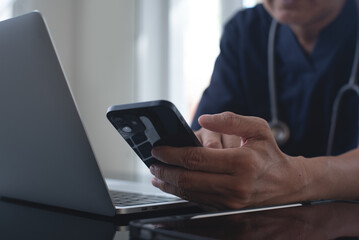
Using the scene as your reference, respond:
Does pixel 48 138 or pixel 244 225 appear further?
pixel 48 138

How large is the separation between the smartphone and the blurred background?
142 cm

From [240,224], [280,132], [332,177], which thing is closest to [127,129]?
[240,224]

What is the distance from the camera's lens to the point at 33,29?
375mm

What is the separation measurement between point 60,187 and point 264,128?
9.0 inches

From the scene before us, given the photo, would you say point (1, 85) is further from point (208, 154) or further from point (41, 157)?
point (208, 154)

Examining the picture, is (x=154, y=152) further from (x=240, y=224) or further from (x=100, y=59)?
(x=100, y=59)

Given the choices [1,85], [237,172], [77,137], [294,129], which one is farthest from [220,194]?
[294,129]

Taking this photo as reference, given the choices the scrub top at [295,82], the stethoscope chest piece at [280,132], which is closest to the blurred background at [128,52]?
the scrub top at [295,82]

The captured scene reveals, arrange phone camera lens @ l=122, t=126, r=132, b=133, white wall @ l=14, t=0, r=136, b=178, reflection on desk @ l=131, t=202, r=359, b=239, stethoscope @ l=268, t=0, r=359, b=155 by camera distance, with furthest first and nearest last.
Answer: white wall @ l=14, t=0, r=136, b=178
stethoscope @ l=268, t=0, r=359, b=155
phone camera lens @ l=122, t=126, r=132, b=133
reflection on desk @ l=131, t=202, r=359, b=239

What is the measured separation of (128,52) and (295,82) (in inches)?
47.2

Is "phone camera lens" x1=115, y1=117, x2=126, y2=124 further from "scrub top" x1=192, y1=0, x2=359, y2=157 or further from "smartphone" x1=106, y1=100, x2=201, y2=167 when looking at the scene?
"scrub top" x1=192, y1=0, x2=359, y2=157

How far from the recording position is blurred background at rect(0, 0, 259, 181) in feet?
6.04

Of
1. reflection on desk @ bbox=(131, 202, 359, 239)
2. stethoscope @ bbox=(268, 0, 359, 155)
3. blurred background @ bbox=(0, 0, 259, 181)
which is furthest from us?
blurred background @ bbox=(0, 0, 259, 181)

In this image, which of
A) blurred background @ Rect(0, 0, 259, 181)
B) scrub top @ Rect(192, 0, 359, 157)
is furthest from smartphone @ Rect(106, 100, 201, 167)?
blurred background @ Rect(0, 0, 259, 181)
